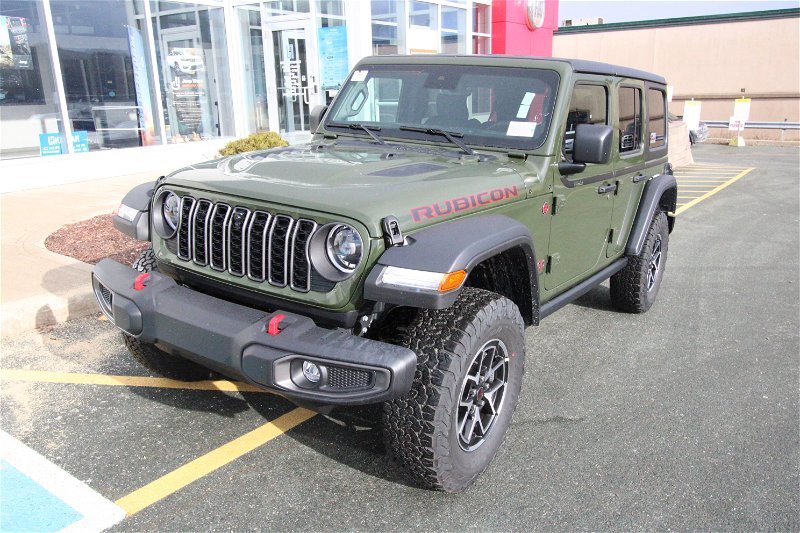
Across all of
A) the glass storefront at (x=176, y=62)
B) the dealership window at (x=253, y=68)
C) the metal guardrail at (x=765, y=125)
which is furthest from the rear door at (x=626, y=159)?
the metal guardrail at (x=765, y=125)

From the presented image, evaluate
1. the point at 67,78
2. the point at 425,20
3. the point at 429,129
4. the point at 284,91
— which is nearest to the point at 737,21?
the point at 425,20

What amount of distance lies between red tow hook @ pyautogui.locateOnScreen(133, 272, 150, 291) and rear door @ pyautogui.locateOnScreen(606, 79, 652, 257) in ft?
10.1

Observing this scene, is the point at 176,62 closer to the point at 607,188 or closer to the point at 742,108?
the point at 607,188

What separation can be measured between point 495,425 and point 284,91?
1230cm

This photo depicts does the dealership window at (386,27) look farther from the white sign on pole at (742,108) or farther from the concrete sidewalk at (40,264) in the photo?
the white sign on pole at (742,108)

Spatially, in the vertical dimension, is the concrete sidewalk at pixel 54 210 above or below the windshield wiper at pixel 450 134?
below

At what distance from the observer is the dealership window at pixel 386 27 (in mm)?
14141

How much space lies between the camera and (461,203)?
10.0 ft

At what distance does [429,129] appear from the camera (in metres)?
3.91

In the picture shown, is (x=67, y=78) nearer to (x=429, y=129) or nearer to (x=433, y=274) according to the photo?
(x=429, y=129)

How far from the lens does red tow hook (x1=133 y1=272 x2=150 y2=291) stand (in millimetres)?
3064

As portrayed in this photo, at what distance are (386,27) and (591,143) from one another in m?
11.9

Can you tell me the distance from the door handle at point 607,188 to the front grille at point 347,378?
7.96ft

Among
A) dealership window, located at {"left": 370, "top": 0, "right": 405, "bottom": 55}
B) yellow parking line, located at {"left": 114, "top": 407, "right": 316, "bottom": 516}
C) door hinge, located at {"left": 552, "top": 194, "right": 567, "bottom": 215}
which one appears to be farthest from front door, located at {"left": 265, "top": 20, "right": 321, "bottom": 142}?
yellow parking line, located at {"left": 114, "top": 407, "right": 316, "bottom": 516}
